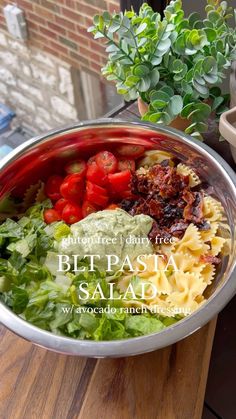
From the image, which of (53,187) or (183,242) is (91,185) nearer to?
(53,187)

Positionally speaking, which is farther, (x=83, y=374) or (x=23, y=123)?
(x=23, y=123)

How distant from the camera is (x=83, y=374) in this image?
0.58m

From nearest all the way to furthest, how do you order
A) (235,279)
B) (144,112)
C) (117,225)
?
(235,279) → (117,225) → (144,112)

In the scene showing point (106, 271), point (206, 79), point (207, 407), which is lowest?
point (207, 407)

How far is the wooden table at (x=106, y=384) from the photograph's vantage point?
21.8 inches

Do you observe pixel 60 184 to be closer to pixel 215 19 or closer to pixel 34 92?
pixel 215 19

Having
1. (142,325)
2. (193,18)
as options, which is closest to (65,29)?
(193,18)

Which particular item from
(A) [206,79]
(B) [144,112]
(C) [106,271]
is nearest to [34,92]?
(B) [144,112]

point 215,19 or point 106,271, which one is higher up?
point 215,19

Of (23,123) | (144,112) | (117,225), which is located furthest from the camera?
(23,123)

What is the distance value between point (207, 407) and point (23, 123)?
1241mm

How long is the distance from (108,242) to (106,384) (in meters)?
0.18

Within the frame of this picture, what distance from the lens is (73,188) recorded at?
735mm

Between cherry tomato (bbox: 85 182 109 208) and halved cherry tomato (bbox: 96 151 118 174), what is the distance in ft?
0.10
